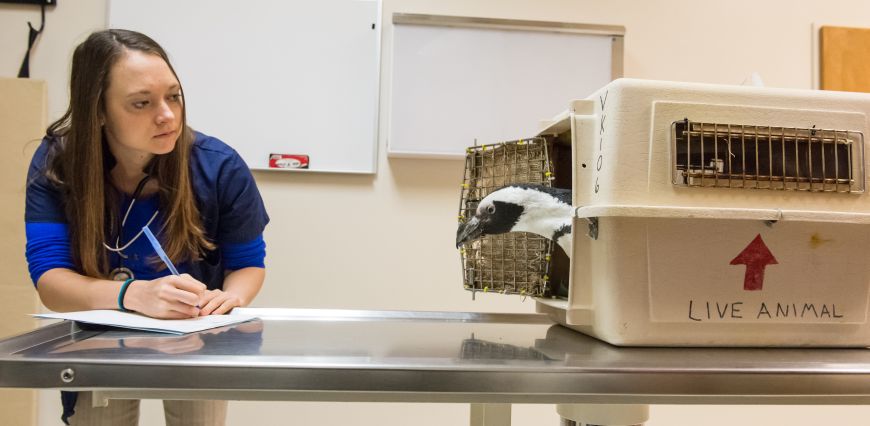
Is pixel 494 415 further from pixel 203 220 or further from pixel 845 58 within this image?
pixel 845 58

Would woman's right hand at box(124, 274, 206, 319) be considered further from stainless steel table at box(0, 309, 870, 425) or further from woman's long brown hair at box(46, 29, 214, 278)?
woman's long brown hair at box(46, 29, 214, 278)

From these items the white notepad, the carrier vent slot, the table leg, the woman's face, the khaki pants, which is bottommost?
the khaki pants

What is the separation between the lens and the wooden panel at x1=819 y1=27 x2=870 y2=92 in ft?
7.55

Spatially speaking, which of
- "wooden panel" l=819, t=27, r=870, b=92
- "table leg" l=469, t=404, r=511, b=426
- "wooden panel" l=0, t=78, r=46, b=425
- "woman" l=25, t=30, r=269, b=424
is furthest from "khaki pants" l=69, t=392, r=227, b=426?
"wooden panel" l=819, t=27, r=870, b=92

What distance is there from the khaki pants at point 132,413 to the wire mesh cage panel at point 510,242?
63 cm

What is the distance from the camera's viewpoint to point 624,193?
31.0 inches

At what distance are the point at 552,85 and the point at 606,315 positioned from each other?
59.8 inches

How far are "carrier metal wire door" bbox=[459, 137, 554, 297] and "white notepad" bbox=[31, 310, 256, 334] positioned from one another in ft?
1.33

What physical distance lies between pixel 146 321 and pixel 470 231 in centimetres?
→ 50

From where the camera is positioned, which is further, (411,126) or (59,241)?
(411,126)

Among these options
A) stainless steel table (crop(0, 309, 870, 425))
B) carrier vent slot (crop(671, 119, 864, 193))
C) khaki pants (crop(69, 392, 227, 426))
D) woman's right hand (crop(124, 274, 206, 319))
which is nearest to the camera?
stainless steel table (crop(0, 309, 870, 425))

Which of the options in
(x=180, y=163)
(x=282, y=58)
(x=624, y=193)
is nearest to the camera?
(x=624, y=193)

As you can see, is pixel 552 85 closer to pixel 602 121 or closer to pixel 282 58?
pixel 282 58

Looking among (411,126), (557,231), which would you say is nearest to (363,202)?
(411,126)
